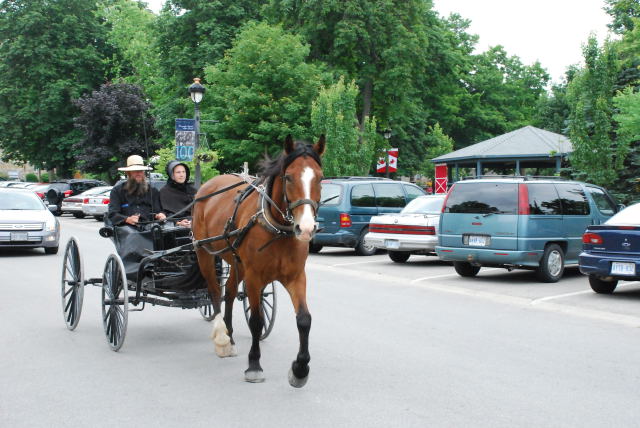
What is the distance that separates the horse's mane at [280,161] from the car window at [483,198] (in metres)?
7.84

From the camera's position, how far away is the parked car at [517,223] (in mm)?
13250

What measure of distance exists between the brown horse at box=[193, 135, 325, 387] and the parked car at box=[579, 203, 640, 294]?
6.76 m

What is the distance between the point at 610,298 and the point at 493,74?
55.2 m

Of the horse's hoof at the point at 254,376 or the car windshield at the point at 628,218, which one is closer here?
the horse's hoof at the point at 254,376

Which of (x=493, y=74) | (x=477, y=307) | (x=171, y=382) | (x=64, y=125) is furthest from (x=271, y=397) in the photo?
(x=493, y=74)

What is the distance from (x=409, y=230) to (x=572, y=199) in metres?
3.85

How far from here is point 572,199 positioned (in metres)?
14.3

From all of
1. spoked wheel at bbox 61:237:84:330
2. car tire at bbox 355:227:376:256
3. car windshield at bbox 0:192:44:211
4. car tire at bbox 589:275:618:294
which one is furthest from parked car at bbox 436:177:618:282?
car windshield at bbox 0:192:44:211

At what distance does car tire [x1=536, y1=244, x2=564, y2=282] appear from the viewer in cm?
1349

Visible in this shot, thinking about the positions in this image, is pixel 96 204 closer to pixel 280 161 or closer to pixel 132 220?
pixel 132 220

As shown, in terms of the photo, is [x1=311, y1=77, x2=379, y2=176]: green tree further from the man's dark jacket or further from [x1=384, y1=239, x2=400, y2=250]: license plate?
the man's dark jacket

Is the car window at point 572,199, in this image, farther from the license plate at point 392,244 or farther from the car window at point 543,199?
the license plate at point 392,244

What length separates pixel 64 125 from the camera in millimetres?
54594

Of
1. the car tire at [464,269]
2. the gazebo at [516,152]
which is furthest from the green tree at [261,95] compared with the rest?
the car tire at [464,269]
